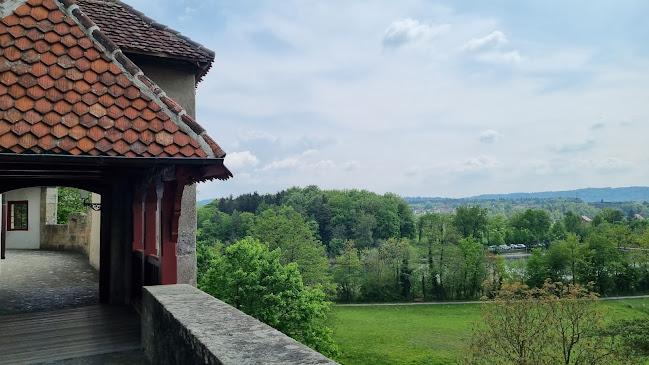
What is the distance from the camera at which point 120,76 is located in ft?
15.1

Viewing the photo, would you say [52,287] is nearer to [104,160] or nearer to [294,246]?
[104,160]

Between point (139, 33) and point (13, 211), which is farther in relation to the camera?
point (13, 211)

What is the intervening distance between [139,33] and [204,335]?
703 centimetres

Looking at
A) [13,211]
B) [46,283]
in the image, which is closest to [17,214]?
[13,211]

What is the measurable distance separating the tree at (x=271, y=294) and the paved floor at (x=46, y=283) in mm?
6158

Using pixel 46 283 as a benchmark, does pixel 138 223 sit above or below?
above

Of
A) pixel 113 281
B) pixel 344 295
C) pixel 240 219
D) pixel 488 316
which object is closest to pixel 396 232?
pixel 240 219

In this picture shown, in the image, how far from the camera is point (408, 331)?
37594 mm

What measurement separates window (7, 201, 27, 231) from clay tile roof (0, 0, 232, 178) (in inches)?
658

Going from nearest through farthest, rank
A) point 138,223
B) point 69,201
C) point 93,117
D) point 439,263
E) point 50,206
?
point 93,117, point 138,223, point 50,206, point 69,201, point 439,263

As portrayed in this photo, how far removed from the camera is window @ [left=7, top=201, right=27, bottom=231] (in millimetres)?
18859

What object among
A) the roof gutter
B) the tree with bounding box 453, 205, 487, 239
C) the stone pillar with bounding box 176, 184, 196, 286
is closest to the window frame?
the stone pillar with bounding box 176, 184, 196, 286

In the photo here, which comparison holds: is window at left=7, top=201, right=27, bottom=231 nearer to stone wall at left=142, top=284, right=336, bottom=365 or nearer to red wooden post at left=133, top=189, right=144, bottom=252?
red wooden post at left=133, top=189, right=144, bottom=252

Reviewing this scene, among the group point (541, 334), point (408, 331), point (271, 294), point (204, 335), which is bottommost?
point (408, 331)
